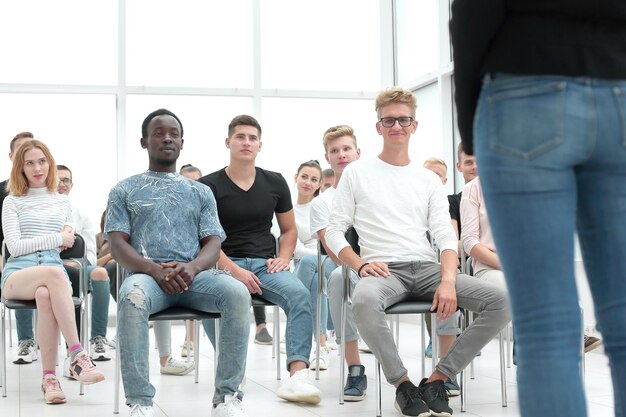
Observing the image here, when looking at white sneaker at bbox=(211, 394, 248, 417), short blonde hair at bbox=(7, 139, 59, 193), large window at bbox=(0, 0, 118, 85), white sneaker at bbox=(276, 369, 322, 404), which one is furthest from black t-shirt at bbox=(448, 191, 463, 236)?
large window at bbox=(0, 0, 118, 85)

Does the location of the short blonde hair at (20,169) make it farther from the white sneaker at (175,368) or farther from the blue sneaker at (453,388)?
the blue sneaker at (453,388)

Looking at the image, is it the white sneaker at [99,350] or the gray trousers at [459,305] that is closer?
the gray trousers at [459,305]

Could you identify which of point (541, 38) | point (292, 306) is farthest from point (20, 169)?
point (541, 38)

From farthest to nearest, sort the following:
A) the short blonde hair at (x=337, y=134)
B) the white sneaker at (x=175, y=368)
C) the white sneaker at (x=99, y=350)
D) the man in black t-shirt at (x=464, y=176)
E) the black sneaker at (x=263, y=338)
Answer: the black sneaker at (x=263, y=338) → the white sneaker at (x=99, y=350) → the short blonde hair at (x=337, y=134) → the white sneaker at (x=175, y=368) → the man in black t-shirt at (x=464, y=176)

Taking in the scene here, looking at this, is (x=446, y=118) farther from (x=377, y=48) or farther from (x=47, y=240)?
(x=47, y=240)

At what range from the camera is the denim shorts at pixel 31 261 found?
355 cm

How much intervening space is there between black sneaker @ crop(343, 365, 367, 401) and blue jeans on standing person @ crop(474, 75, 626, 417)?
2.24 m

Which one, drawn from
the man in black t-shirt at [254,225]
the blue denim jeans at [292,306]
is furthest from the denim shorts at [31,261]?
the blue denim jeans at [292,306]

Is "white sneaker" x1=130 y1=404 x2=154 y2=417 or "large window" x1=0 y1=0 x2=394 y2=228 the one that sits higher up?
"large window" x1=0 y1=0 x2=394 y2=228

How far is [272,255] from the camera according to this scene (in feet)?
12.3

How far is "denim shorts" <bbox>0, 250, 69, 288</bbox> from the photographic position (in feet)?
11.6

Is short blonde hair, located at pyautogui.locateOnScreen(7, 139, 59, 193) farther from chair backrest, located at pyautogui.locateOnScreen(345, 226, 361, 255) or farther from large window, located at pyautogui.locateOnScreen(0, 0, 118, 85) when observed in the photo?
large window, located at pyautogui.locateOnScreen(0, 0, 118, 85)

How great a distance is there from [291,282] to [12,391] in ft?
4.45

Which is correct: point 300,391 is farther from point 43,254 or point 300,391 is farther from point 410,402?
point 43,254
